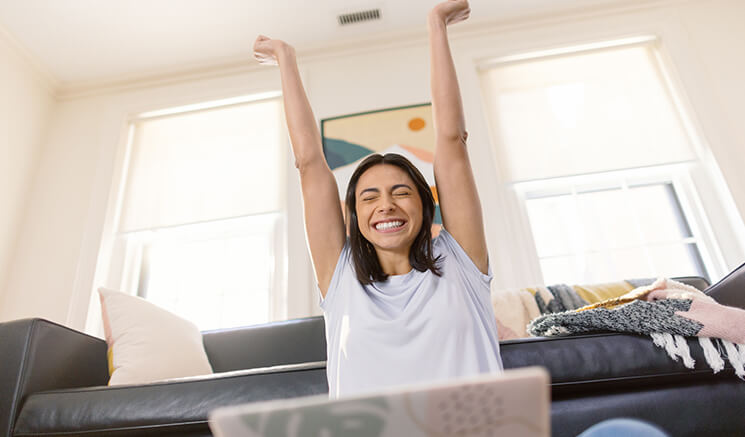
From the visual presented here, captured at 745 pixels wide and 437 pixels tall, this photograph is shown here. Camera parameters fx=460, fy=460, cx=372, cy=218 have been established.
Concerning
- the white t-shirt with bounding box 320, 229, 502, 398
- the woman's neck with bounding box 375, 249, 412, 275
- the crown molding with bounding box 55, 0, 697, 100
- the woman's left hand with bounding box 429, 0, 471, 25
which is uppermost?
the crown molding with bounding box 55, 0, 697, 100

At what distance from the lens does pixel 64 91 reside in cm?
365

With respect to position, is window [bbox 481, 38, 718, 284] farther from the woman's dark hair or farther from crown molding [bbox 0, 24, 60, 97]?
crown molding [bbox 0, 24, 60, 97]

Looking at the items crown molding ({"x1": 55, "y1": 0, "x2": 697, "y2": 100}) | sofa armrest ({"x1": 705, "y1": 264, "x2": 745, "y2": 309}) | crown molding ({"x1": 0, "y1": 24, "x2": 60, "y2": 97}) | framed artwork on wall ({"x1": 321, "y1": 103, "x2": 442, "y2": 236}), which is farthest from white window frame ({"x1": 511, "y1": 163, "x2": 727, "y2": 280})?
crown molding ({"x1": 0, "y1": 24, "x2": 60, "y2": 97})

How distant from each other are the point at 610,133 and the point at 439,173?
2.29 metres

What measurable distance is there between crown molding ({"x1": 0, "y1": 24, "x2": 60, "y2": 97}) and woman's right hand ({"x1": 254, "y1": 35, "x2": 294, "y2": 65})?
280 cm

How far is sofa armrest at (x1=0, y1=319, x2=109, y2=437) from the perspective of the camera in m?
1.42

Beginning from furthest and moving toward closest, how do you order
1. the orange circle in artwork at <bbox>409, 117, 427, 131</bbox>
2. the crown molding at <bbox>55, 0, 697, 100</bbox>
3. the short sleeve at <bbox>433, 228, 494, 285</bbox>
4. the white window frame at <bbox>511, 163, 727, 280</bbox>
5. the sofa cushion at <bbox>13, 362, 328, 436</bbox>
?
the crown molding at <bbox>55, 0, 697, 100</bbox> → the orange circle in artwork at <bbox>409, 117, 427, 131</bbox> → the white window frame at <bbox>511, 163, 727, 280</bbox> → the sofa cushion at <bbox>13, 362, 328, 436</bbox> → the short sleeve at <bbox>433, 228, 494, 285</bbox>

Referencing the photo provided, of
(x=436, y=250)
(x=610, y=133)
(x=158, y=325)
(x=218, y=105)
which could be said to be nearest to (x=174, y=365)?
(x=158, y=325)

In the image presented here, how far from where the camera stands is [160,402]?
1.37 m

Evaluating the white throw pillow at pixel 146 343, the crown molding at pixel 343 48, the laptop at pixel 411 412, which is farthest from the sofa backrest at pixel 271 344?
the crown molding at pixel 343 48

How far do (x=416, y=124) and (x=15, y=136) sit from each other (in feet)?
9.17

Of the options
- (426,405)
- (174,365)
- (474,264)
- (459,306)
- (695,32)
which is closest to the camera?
(426,405)

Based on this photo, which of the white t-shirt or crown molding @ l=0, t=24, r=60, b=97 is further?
crown molding @ l=0, t=24, r=60, b=97

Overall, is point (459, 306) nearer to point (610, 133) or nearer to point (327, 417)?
point (327, 417)
